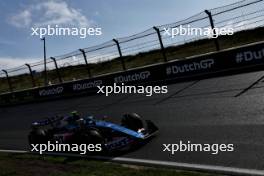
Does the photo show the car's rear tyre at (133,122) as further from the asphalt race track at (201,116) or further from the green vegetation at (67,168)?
the green vegetation at (67,168)

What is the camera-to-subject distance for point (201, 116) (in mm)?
10133

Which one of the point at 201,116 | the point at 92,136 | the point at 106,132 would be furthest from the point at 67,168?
the point at 201,116

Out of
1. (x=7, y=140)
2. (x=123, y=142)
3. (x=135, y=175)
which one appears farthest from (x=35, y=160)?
(x=7, y=140)

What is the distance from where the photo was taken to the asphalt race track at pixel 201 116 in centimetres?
755

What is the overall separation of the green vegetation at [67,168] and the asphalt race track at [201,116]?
2.14 ft

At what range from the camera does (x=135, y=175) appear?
7.25 m

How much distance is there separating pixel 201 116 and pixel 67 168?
3.47 m

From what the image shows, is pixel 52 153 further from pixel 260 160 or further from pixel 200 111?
pixel 260 160

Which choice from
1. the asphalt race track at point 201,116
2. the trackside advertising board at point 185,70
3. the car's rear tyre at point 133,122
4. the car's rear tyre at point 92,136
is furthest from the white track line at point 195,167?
the trackside advertising board at point 185,70

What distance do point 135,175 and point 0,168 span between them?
12.7 ft

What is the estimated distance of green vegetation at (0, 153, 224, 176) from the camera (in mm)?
7364

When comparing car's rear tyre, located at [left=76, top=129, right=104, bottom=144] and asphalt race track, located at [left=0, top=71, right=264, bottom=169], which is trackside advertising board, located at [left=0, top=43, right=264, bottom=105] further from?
car's rear tyre, located at [left=76, top=129, right=104, bottom=144]

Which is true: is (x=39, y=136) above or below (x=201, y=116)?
below

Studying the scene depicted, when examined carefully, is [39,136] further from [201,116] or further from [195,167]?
[195,167]
